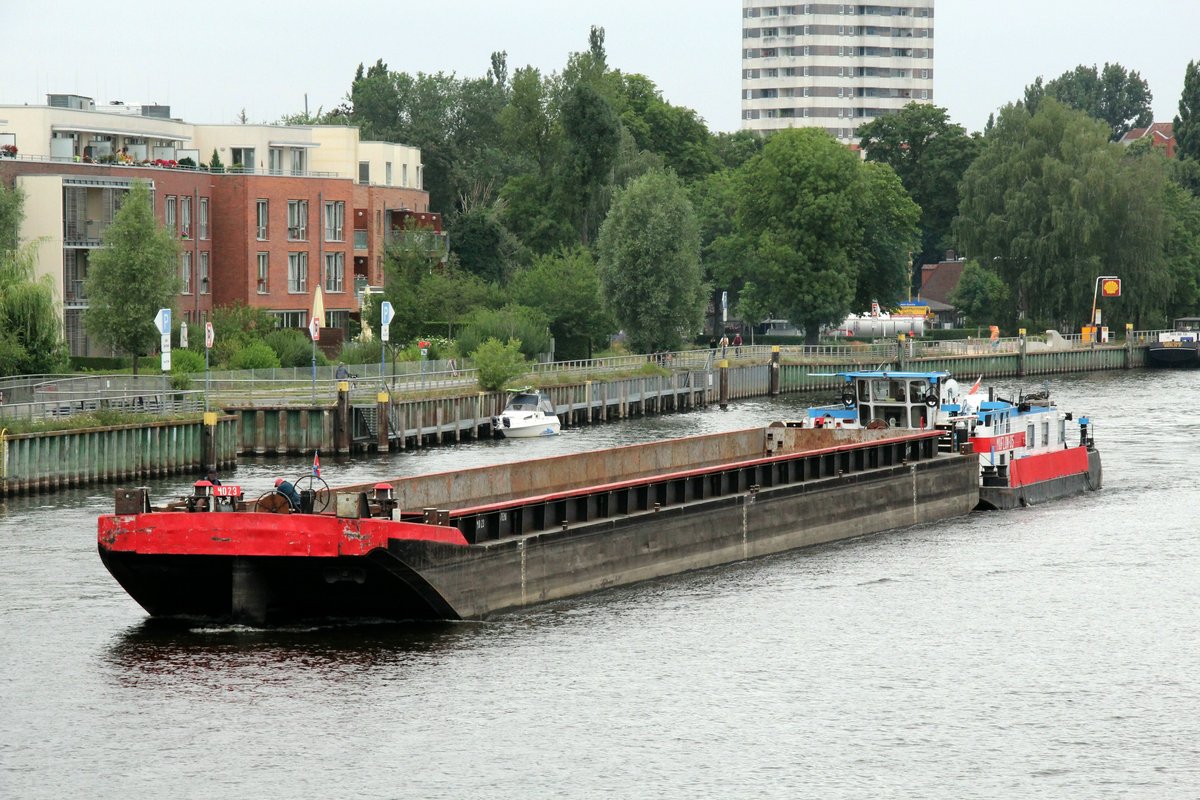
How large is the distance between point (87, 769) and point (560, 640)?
32.9 ft

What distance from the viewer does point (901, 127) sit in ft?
557

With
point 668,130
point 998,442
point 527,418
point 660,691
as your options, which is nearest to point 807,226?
point 668,130

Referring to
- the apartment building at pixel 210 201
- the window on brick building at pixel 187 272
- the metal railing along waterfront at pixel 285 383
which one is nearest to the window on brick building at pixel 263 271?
the apartment building at pixel 210 201

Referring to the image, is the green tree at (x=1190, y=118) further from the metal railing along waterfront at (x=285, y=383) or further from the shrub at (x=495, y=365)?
the shrub at (x=495, y=365)

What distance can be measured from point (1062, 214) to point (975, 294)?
19352mm

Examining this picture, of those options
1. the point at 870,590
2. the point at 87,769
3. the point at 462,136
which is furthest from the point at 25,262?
the point at 462,136

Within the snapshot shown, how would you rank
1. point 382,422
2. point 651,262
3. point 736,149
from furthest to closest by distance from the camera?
point 736,149
point 651,262
point 382,422

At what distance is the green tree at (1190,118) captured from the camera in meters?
183

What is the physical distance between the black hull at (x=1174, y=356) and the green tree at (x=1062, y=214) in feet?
13.4

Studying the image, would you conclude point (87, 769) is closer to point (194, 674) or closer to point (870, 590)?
point (194, 674)

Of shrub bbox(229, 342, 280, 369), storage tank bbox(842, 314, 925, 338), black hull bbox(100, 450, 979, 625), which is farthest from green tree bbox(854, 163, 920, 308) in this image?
black hull bbox(100, 450, 979, 625)

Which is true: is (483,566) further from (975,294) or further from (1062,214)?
(975,294)

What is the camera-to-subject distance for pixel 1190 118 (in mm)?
185250

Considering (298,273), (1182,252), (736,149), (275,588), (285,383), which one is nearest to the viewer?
(275,588)
